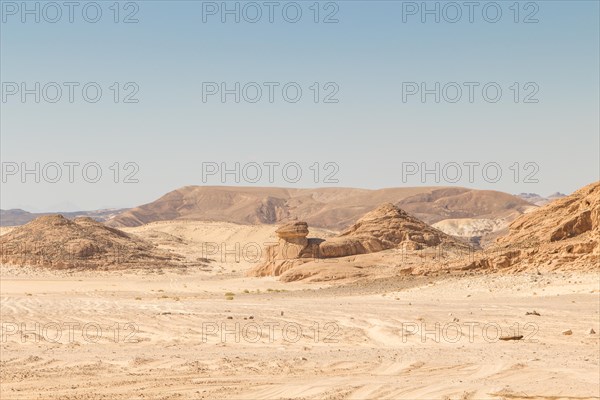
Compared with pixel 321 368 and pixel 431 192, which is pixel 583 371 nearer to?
pixel 321 368

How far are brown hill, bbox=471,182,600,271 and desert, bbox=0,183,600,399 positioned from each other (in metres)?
0.06

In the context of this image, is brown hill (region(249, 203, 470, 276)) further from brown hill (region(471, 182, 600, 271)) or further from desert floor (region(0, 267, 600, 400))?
desert floor (region(0, 267, 600, 400))

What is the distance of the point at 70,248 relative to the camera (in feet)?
165

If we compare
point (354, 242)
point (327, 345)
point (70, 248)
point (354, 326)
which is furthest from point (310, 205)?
point (327, 345)

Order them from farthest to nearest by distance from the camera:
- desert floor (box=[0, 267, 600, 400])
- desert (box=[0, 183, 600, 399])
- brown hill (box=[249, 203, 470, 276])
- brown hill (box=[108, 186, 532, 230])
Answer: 1. brown hill (box=[108, 186, 532, 230])
2. brown hill (box=[249, 203, 470, 276])
3. desert (box=[0, 183, 600, 399])
4. desert floor (box=[0, 267, 600, 400])

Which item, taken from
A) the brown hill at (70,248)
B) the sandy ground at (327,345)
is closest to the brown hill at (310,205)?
the brown hill at (70,248)

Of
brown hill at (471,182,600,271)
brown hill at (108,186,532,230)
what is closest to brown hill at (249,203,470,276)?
brown hill at (471,182,600,271)

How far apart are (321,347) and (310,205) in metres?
146

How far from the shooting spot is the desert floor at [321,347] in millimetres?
11086

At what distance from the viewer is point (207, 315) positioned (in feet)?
65.1

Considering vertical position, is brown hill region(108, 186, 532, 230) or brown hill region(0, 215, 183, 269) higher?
brown hill region(108, 186, 532, 230)

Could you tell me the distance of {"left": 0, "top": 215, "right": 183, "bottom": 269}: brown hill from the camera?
4888cm

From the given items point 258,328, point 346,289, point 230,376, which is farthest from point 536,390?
point 346,289

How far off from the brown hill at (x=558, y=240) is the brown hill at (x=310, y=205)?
94.4 meters
